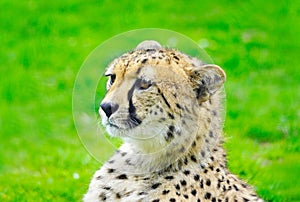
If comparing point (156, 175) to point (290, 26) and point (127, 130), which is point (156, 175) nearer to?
point (127, 130)

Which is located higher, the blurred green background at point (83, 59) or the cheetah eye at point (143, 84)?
the blurred green background at point (83, 59)

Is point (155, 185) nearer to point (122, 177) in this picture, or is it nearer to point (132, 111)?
point (122, 177)

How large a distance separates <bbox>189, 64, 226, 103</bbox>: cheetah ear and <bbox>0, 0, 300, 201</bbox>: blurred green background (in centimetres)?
88

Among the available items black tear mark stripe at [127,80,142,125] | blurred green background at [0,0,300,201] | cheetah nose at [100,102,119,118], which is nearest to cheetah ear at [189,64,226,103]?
black tear mark stripe at [127,80,142,125]

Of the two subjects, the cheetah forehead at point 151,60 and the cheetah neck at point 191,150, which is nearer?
the cheetah forehead at point 151,60

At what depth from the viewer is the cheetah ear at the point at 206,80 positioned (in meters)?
4.61

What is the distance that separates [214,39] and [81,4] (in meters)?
2.48

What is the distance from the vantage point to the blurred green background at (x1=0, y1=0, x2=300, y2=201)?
7488mm

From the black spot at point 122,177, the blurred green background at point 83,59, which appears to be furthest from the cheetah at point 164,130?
the blurred green background at point 83,59

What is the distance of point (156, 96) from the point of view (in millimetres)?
4574

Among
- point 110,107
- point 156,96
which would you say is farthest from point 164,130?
point 110,107

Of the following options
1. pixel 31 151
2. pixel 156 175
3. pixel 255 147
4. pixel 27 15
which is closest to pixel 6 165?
pixel 31 151

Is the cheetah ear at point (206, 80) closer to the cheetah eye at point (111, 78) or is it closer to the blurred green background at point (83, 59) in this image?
the cheetah eye at point (111, 78)

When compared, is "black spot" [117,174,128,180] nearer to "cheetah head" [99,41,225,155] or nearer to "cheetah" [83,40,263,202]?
"cheetah" [83,40,263,202]
